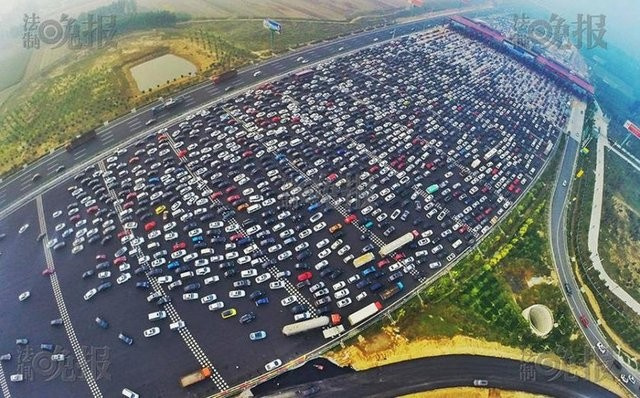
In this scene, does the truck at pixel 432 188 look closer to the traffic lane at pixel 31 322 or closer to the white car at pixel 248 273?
the white car at pixel 248 273

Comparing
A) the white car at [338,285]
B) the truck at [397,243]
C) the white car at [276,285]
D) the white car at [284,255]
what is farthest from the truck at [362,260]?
the white car at [276,285]

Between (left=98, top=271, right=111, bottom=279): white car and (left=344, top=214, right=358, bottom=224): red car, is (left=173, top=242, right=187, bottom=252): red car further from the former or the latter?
(left=344, top=214, right=358, bottom=224): red car

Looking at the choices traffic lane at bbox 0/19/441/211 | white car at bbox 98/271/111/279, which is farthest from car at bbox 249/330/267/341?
traffic lane at bbox 0/19/441/211

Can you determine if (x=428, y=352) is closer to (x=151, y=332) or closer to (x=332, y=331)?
(x=332, y=331)

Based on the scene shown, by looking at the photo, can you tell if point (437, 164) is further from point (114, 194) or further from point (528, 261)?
point (114, 194)

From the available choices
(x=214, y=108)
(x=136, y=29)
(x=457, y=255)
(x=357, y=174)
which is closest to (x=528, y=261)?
(x=457, y=255)
